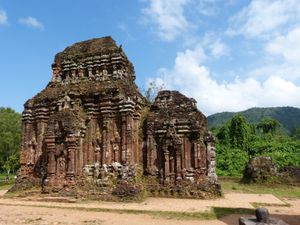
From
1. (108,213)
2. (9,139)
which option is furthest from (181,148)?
(9,139)

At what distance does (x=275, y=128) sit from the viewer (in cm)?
6178

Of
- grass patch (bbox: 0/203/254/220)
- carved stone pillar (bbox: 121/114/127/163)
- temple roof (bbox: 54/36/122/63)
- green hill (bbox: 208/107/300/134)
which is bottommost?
grass patch (bbox: 0/203/254/220)

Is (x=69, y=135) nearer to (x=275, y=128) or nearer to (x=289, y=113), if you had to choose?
(x=275, y=128)

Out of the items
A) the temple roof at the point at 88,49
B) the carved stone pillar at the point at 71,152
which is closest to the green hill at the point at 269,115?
the temple roof at the point at 88,49

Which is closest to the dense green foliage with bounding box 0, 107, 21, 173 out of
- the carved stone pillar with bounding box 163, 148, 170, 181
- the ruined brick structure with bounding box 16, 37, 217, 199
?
the ruined brick structure with bounding box 16, 37, 217, 199

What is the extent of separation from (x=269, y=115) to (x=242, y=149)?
110m

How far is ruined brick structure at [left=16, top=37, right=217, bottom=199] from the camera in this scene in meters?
14.6

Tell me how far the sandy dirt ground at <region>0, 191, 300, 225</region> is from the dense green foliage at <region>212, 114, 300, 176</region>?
18466 mm

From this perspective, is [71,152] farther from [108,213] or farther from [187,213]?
[187,213]

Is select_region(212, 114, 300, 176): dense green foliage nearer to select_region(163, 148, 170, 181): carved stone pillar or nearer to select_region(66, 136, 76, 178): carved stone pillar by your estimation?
select_region(163, 148, 170, 181): carved stone pillar

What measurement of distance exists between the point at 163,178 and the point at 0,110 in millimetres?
40469

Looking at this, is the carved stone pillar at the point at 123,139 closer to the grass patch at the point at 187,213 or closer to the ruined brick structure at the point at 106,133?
the ruined brick structure at the point at 106,133

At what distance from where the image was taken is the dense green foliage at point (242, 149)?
104 feet

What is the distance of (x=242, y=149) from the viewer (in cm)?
3744
